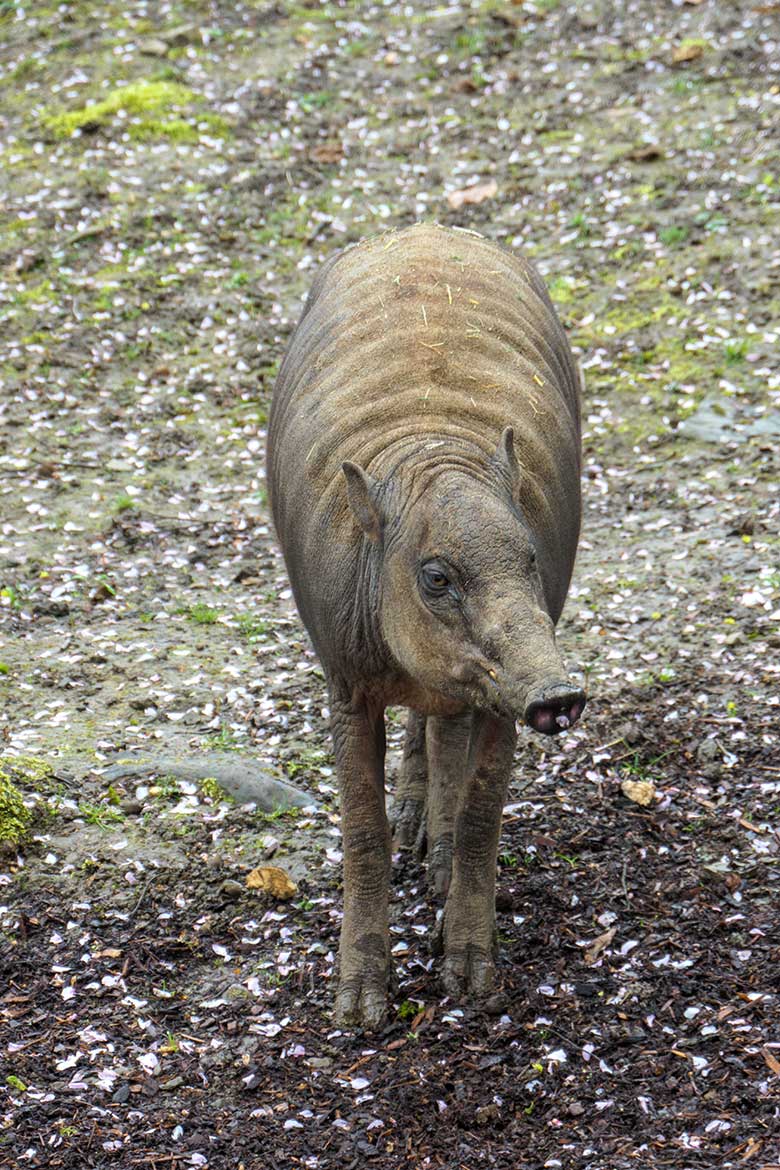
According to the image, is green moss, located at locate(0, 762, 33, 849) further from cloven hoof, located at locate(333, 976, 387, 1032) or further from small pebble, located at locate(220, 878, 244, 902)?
cloven hoof, located at locate(333, 976, 387, 1032)

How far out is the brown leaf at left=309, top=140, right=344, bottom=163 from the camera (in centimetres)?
1510

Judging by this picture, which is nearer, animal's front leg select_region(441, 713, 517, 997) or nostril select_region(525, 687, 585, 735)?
nostril select_region(525, 687, 585, 735)

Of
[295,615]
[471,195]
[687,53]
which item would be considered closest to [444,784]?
[295,615]

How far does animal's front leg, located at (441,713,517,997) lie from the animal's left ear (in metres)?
0.96

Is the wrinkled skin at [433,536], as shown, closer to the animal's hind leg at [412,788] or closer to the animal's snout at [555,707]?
the animal's snout at [555,707]

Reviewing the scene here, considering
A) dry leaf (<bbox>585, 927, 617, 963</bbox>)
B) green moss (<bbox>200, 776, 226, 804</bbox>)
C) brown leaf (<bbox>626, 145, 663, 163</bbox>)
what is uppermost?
brown leaf (<bbox>626, 145, 663, 163</bbox>)

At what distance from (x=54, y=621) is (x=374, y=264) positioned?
3.64 m

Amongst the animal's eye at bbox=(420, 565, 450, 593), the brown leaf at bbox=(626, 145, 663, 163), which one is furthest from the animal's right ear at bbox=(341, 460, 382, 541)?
the brown leaf at bbox=(626, 145, 663, 163)

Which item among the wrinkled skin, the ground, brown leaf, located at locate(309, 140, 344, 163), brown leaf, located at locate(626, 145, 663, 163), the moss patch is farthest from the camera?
the moss patch

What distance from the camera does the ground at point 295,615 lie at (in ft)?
18.4

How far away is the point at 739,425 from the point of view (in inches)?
424

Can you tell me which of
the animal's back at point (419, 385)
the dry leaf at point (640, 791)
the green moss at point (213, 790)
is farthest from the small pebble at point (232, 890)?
the dry leaf at point (640, 791)

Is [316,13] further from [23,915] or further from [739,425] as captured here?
[23,915]

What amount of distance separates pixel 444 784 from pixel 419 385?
1.97 meters
